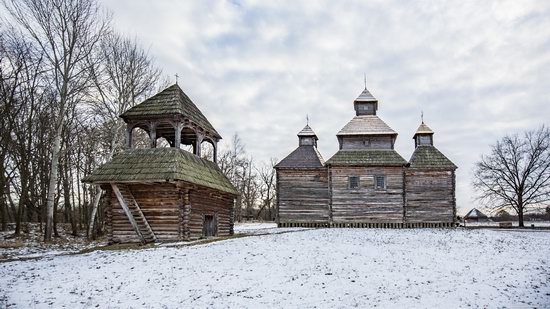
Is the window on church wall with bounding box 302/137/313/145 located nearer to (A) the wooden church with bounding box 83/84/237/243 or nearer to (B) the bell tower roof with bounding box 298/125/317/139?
(B) the bell tower roof with bounding box 298/125/317/139

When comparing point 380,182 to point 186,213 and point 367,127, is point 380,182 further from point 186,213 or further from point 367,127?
point 186,213

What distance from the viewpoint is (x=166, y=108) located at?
19.3m

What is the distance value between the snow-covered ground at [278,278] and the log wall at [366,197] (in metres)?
13.1

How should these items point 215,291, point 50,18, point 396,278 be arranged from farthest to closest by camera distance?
point 50,18 < point 396,278 < point 215,291

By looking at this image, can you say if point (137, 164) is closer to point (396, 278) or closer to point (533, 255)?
point (396, 278)

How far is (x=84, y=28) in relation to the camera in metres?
22.5

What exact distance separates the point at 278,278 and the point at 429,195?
2205cm

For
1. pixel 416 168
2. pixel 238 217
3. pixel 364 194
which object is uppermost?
pixel 416 168

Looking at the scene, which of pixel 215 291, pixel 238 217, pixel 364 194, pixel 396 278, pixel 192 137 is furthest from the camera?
pixel 238 217

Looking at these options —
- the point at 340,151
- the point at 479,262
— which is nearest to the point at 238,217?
the point at 340,151

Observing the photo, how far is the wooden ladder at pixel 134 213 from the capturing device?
17.1 meters

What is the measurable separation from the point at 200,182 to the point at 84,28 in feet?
39.3

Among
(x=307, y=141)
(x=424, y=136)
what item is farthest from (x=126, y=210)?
(x=424, y=136)

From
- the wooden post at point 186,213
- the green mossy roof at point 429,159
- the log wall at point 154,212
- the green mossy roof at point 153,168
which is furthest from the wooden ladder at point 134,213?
the green mossy roof at point 429,159
